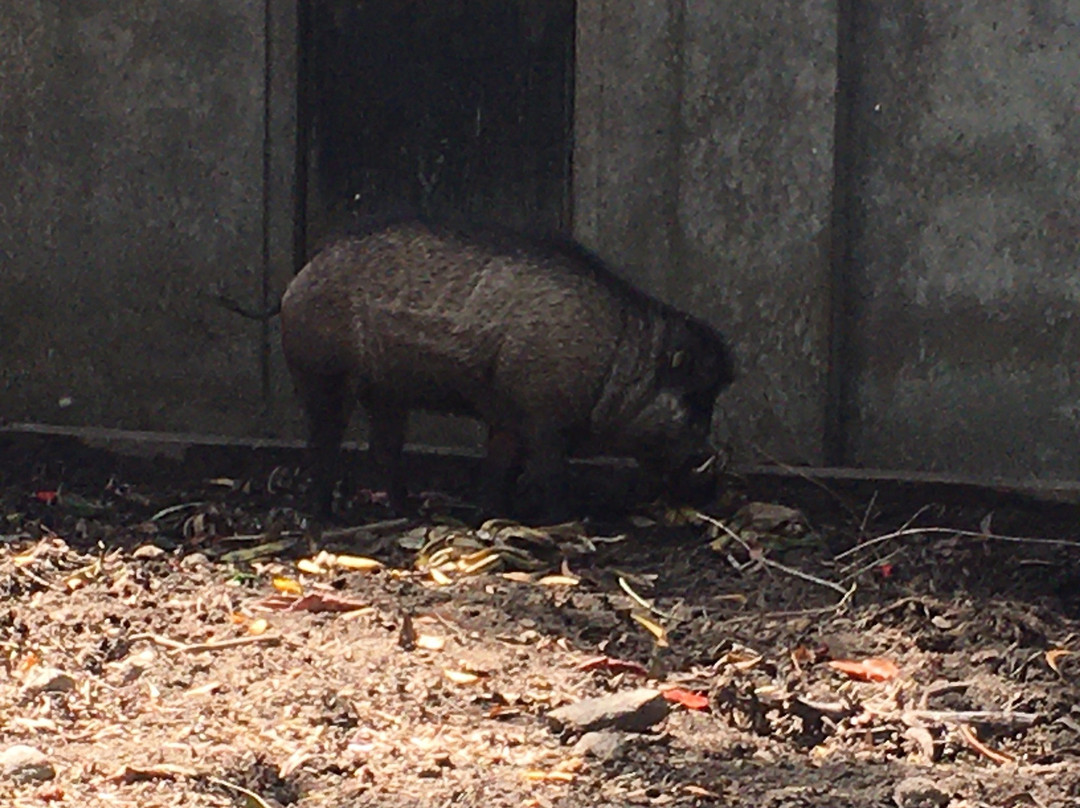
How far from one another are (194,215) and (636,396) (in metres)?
2.23

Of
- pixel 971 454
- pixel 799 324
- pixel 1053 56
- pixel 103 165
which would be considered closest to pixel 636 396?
pixel 799 324

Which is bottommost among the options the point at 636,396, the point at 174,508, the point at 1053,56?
the point at 174,508

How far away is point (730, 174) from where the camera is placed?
22.7 ft

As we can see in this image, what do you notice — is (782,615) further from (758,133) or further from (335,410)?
(758,133)

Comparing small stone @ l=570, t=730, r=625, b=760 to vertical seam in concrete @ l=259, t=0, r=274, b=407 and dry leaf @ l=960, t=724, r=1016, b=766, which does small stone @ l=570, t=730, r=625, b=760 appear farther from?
vertical seam in concrete @ l=259, t=0, r=274, b=407

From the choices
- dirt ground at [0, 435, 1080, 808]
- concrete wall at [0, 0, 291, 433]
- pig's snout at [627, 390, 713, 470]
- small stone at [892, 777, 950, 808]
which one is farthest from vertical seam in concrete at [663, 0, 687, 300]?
small stone at [892, 777, 950, 808]

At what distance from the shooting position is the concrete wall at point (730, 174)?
Answer: 6848 mm

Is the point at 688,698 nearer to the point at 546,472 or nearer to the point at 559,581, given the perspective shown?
the point at 559,581

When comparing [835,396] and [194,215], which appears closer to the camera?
[835,396]

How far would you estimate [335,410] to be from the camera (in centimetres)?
634

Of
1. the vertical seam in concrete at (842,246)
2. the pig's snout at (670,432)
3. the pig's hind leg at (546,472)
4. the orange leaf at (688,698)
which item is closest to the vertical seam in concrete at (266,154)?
the pig's hind leg at (546,472)

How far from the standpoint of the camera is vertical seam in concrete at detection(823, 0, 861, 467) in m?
6.84

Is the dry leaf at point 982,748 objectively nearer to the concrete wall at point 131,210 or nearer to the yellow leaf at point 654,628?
the yellow leaf at point 654,628

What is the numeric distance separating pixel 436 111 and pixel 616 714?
4003 millimetres
